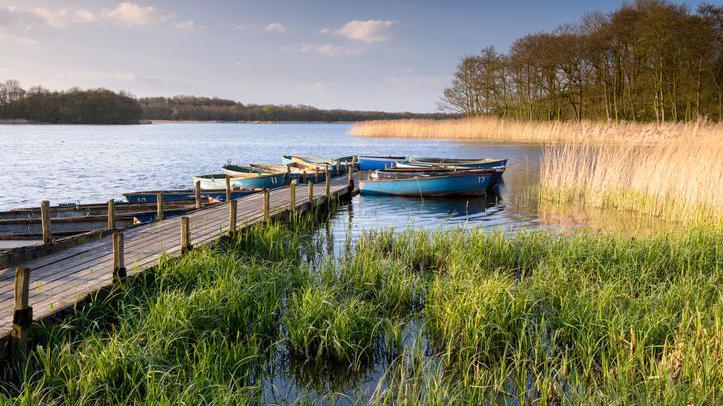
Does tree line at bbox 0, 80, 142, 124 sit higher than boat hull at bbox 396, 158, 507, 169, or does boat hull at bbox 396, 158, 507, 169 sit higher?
tree line at bbox 0, 80, 142, 124

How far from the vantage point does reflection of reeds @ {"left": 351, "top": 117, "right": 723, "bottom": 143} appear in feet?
71.7

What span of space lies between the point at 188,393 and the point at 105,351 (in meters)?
0.74

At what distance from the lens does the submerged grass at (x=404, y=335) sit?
347cm

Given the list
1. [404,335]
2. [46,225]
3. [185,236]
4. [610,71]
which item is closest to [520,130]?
[610,71]

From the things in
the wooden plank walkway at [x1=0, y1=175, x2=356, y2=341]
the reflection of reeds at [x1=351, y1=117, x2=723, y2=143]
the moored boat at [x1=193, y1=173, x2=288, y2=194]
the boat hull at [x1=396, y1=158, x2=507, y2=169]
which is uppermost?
the reflection of reeds at [x1=351, y1=117, x2=723, y2=143]

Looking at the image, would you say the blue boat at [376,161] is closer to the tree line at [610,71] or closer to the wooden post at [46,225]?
the wooden post at [46,225]

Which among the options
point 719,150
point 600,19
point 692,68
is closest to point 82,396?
point 719,150

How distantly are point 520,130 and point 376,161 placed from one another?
1371cm

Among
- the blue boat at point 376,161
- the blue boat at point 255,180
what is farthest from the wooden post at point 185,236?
the blue boat at point 376,161

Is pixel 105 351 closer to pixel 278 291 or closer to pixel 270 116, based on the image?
pixel 278 291

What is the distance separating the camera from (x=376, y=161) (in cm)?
2091

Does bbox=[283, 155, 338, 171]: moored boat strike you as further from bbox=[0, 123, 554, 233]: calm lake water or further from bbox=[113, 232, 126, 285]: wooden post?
bbox=[113, 232, 126, 285]: wooden post

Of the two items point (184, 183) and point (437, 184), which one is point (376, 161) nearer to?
point (437, 184)

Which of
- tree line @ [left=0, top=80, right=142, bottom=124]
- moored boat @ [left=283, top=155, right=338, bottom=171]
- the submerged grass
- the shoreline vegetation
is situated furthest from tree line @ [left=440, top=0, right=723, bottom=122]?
tree line @ [left=0, top=80, right=142, bottom=124]
